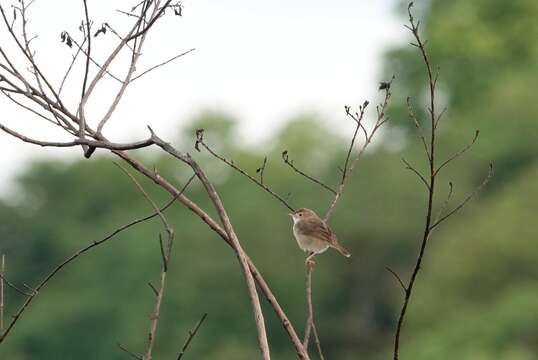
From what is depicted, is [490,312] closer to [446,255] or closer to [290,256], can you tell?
[446,255]

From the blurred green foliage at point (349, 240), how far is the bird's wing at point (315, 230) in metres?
40.5

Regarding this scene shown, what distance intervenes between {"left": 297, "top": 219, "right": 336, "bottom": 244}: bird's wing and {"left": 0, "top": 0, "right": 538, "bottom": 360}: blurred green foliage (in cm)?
4049

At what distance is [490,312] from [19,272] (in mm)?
21510

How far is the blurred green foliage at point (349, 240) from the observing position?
58.9 m

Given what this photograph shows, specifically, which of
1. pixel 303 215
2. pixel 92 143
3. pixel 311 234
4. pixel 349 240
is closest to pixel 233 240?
pixel 92 143

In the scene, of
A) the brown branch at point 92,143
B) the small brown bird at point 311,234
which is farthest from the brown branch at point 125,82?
the small brown bird at point 311,234

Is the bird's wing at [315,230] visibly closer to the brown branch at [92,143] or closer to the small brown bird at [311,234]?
the small brown bird at [311,234]

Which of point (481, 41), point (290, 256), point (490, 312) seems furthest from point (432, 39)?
point (490, 312)

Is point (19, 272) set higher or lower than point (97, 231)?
lower

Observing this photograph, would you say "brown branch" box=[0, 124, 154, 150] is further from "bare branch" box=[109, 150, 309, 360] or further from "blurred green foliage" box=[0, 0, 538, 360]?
"blurred green foliage" box=[0, 0, 538, 360]

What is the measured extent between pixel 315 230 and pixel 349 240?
52.9 m

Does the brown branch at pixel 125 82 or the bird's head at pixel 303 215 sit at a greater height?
the bird's head at pixel 303 215

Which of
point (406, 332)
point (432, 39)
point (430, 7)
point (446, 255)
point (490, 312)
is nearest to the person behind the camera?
point (490, 312)

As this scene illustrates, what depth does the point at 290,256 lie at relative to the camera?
64.4 m
